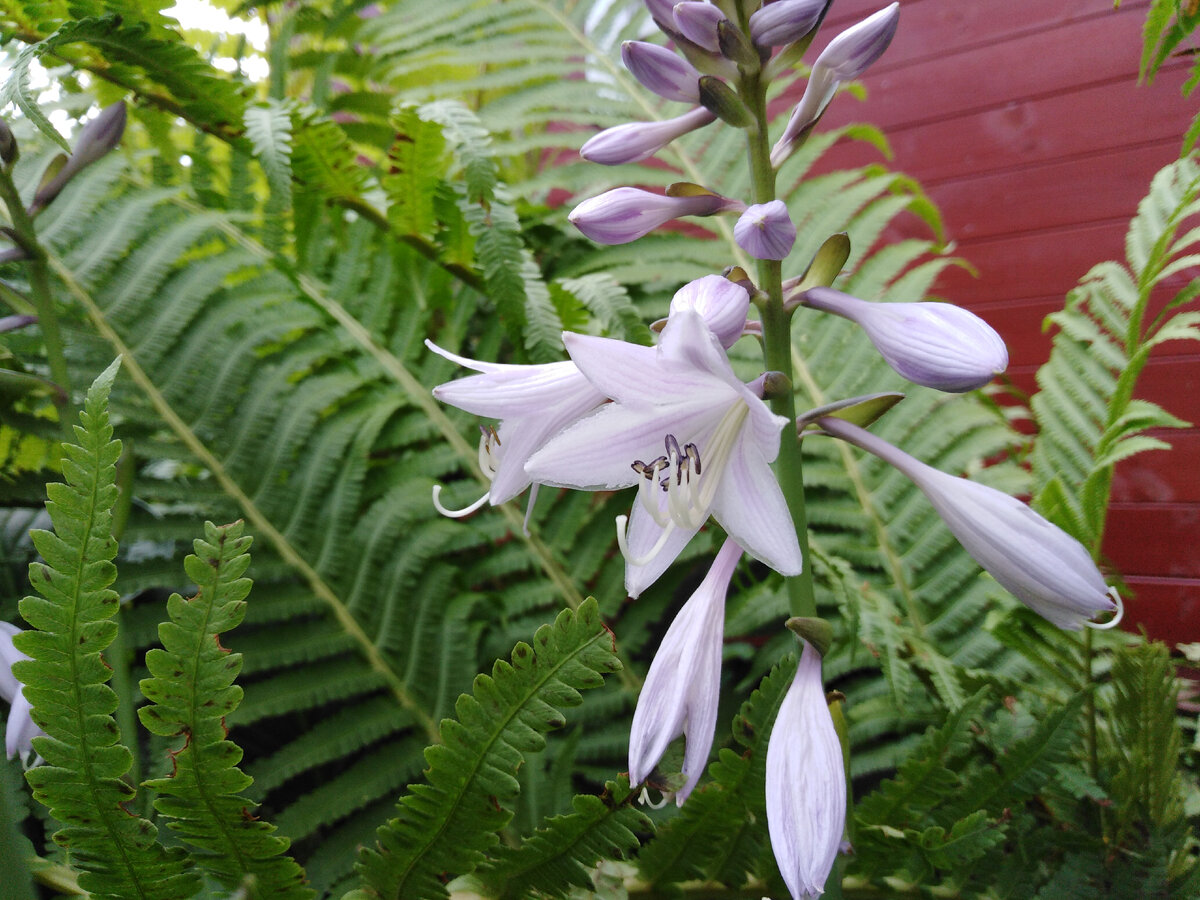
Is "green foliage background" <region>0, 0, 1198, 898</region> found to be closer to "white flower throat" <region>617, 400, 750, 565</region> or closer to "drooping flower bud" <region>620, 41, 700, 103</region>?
"white flower throat" <region>617, 400, 750, 565</region>

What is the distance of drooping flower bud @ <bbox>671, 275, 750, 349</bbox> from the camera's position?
0.47m

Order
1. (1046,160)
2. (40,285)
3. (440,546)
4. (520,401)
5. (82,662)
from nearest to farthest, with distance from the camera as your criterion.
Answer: (82,662) → (520,401) → (40,285) → (440,546) → (1046,160)


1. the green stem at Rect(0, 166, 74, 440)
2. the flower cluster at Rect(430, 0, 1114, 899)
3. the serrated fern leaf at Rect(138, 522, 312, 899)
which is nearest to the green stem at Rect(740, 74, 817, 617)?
the flower cluster at Rect(430, 0, 1114, 899)

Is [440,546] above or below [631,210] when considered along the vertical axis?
below

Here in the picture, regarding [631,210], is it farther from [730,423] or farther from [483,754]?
[483,754]

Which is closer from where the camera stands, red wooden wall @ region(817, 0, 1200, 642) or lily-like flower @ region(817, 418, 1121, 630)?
lily-like flower @ region(817, 418, 1121, 630)

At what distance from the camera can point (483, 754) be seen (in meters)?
0.49

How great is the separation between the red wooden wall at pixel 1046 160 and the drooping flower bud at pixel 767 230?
148 centimetres

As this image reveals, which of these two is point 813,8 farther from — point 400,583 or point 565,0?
point 565,0

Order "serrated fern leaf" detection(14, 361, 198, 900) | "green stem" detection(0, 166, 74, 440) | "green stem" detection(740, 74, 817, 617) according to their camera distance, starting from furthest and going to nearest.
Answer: "green stem" detection(0, 166, 74, 440) < "green stem" detection(740, 74, 817, 617) < "serrated fern leaf" detection(14, 361, 198, 900)

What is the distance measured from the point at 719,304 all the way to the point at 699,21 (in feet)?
0.67

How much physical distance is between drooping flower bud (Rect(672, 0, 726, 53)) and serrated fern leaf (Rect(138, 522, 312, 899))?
0.43 meters

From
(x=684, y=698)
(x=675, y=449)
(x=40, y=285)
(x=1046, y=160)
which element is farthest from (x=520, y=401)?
(x=1046, y=160)

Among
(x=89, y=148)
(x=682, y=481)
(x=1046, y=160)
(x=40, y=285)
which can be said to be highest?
(x=1046, y=160)
